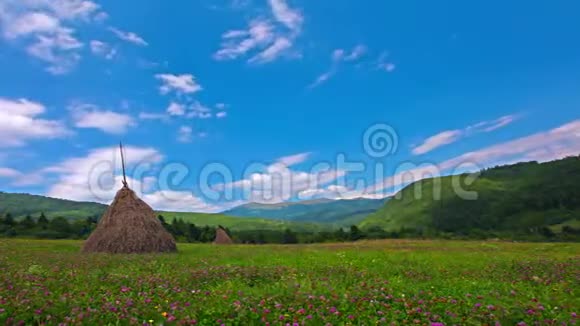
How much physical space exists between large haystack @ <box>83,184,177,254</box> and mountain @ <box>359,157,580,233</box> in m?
115

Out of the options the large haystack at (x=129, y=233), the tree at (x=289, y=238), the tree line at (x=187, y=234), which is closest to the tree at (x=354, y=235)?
the tree line at (x=187, y=234)

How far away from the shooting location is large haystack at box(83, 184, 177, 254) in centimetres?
2916

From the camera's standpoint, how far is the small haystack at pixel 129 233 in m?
29.1

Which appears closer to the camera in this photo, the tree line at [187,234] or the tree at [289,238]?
the tree line at [187,234]

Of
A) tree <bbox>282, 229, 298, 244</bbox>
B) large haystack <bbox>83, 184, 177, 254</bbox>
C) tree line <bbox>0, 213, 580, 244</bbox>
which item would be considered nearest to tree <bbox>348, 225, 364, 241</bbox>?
tree line <bbox>0, 213, 580, 244</bbox>

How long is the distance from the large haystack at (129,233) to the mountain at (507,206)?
379 feet

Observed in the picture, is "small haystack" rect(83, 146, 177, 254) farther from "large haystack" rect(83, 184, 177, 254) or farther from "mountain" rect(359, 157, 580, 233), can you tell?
"mountain" rect(359, 157, 580, 233)

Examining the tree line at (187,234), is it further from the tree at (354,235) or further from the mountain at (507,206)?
the mountain at (507,206)

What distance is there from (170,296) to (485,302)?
6.05 meters

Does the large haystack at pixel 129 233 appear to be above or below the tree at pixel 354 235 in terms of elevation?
above

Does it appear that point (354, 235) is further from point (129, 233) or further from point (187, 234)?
point (129, 233)

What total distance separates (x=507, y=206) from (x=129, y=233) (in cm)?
16220

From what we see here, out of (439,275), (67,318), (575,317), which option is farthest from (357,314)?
(439,275)

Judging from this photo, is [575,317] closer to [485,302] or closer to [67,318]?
[485,302]
